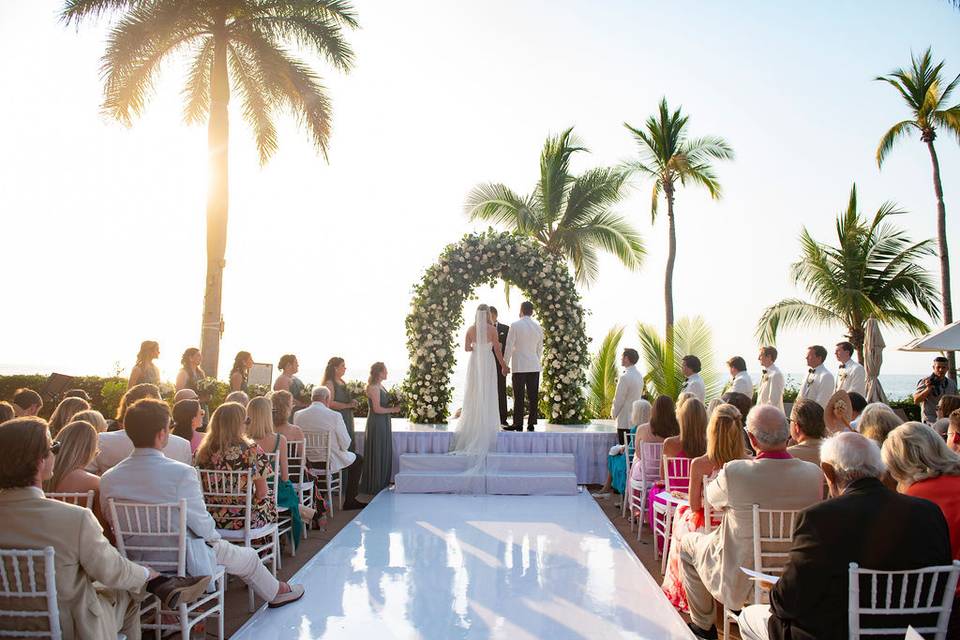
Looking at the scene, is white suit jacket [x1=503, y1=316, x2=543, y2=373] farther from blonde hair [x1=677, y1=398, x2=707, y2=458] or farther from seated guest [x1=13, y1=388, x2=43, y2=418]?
seated guest [x1=13, y1=388, x2=43, y2=418]

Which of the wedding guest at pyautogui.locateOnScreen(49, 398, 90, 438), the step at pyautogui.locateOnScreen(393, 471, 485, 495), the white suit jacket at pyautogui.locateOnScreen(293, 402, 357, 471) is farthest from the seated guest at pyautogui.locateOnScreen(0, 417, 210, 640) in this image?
the step at pyautogui.locateOnScreen(393, 471, 485, 495)

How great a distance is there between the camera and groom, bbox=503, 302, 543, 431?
11.4 m

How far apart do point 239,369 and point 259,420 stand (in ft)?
12.1

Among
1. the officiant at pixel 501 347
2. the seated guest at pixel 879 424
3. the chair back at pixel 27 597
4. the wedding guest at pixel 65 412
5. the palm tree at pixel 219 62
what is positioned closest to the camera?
the chair back at pixel 27 597

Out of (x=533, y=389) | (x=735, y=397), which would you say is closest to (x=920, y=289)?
(x=533, y=389)

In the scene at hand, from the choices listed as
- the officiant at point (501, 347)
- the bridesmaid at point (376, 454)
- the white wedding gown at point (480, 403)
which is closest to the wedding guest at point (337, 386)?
the bridesmaid at point (376, 454)

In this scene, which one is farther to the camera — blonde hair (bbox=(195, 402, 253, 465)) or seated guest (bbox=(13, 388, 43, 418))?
seated guest (bbox=(13, 388, 43, 418))

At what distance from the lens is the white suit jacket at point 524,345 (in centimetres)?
1141

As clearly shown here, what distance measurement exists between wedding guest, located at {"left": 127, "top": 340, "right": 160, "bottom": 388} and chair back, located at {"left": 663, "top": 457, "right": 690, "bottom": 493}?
6093mm

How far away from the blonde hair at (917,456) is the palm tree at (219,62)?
40.8ft

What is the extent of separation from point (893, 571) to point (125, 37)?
15.0 meters

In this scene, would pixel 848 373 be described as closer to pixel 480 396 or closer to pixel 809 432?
pixel 480 396

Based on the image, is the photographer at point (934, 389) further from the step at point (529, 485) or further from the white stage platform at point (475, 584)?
the white stage platform at point (475, 584)

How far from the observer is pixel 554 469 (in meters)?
10.7
